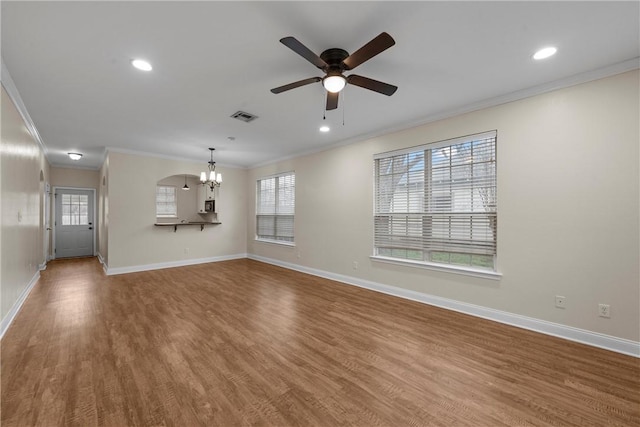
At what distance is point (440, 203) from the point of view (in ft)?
12.4

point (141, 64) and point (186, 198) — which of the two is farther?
point (186, 198)

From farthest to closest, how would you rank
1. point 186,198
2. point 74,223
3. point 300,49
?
point 74,223 < point 186,198 < point 300,49

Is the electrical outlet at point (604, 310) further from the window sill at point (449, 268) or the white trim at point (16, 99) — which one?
the white trim at point (16, 99)

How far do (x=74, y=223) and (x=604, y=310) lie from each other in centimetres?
1126

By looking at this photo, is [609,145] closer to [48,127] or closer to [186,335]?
[186,335]

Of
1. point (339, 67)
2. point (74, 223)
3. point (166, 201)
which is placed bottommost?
point (74, 223)

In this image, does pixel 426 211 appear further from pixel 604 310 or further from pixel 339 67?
pixel 339 67

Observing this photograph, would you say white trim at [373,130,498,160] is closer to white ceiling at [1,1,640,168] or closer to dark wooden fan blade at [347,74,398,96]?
white ceiling at [1,1,640,168]

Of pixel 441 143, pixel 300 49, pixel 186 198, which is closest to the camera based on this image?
pixel 300 49

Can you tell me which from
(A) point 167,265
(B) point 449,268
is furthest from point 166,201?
(B) point 449,268

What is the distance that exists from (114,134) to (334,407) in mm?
5439

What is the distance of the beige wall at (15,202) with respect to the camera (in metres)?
2.83

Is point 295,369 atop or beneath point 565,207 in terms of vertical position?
beneath

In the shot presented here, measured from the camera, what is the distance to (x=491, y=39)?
219 centimetres
